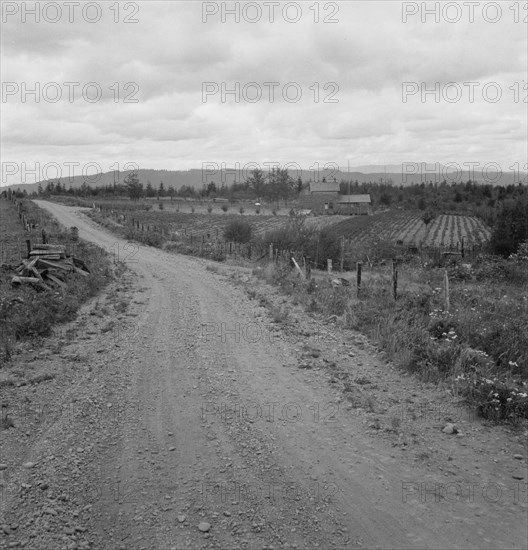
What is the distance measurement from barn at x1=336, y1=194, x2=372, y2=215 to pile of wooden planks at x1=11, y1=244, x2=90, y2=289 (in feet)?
261

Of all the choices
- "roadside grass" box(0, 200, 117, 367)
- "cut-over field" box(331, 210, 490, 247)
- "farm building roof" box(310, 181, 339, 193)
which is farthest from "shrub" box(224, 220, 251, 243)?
"farm building roof" box(310, 181, 339, 193)

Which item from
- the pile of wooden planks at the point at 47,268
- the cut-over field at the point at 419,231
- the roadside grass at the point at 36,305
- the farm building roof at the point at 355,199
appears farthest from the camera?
the farm building roof at the point at 355,199

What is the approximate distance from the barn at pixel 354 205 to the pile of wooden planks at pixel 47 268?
7941 centimetres

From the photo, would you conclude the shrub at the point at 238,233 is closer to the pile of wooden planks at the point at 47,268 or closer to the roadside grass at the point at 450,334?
the pile of wooden planks at the point at 47,268

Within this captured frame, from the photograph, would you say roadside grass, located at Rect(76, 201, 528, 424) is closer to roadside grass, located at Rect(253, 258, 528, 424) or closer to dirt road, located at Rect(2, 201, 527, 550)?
roadside grass, located at Rect(253, 258, 528, 424)

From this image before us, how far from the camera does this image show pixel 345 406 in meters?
6.76

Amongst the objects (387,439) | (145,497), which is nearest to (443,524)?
(387,439)

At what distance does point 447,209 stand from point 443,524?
94.8 metres

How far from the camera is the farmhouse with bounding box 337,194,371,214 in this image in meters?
94.1

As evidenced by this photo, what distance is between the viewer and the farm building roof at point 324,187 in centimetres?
11888

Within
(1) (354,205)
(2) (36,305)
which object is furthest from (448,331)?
(1) (354,205)

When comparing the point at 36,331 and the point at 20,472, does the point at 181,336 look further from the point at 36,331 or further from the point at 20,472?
the point at 20,472

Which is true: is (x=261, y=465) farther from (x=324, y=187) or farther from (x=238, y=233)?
(x=324, y=187)

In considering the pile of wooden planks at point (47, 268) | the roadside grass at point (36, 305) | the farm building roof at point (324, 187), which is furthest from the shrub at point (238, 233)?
the farm building roof at point (324, 187)
